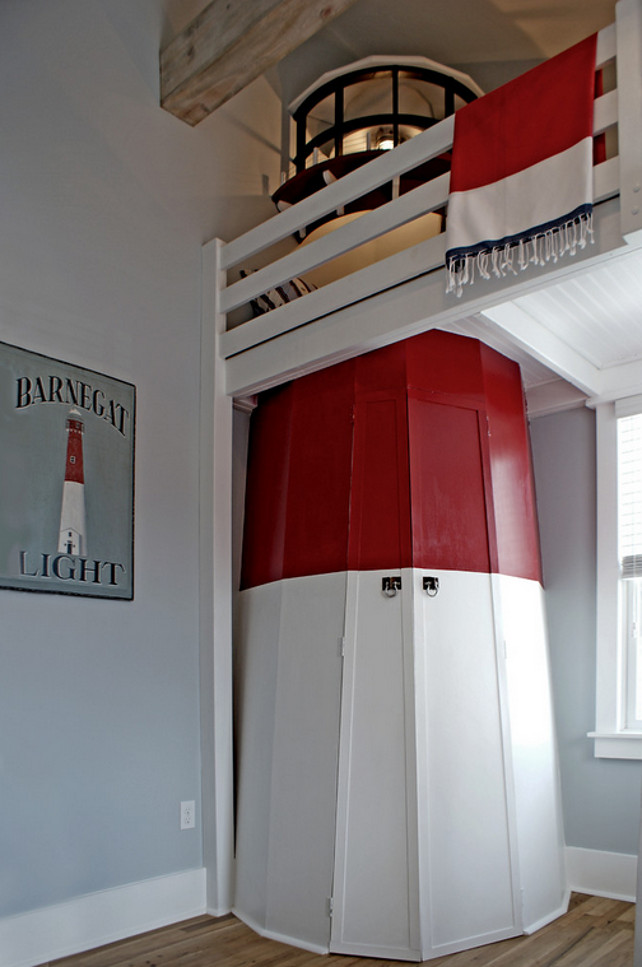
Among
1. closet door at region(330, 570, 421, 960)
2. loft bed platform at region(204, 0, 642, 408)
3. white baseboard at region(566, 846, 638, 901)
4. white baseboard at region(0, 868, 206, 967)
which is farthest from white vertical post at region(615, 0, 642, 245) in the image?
white baseboard at region(0, 868, 206, 967)

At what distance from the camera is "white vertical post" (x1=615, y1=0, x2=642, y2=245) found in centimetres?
229

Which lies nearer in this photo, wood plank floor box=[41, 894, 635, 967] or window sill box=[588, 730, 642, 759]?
wood plank floor box=[41, 894, 635, 967]

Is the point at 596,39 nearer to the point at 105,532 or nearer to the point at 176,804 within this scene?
the point at 105,532

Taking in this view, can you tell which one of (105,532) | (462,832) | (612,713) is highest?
(105,532)

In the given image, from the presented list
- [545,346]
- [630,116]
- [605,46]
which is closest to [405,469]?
[545,346]

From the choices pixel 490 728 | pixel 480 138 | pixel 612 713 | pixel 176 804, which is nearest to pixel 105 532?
pixel 176 804

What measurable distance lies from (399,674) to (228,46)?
253 centimetres

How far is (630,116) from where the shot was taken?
2312 millimetres

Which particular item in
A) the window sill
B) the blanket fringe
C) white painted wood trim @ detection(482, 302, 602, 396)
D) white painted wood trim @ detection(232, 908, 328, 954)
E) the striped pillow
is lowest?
white painted wood trim @ detection(232, 908, 328, 954)

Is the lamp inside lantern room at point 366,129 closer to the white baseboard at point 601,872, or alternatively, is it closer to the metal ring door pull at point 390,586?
the metal ring door pull at point 390,586

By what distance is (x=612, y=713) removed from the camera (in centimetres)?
336

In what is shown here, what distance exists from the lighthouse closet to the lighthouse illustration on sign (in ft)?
2.62

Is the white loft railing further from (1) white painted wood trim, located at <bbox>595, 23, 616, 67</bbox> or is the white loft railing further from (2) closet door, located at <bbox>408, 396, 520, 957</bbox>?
(2) closet door, located at <bbox>408, 396, 520, 957</bbox>

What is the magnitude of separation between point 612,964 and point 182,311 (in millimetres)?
2880
